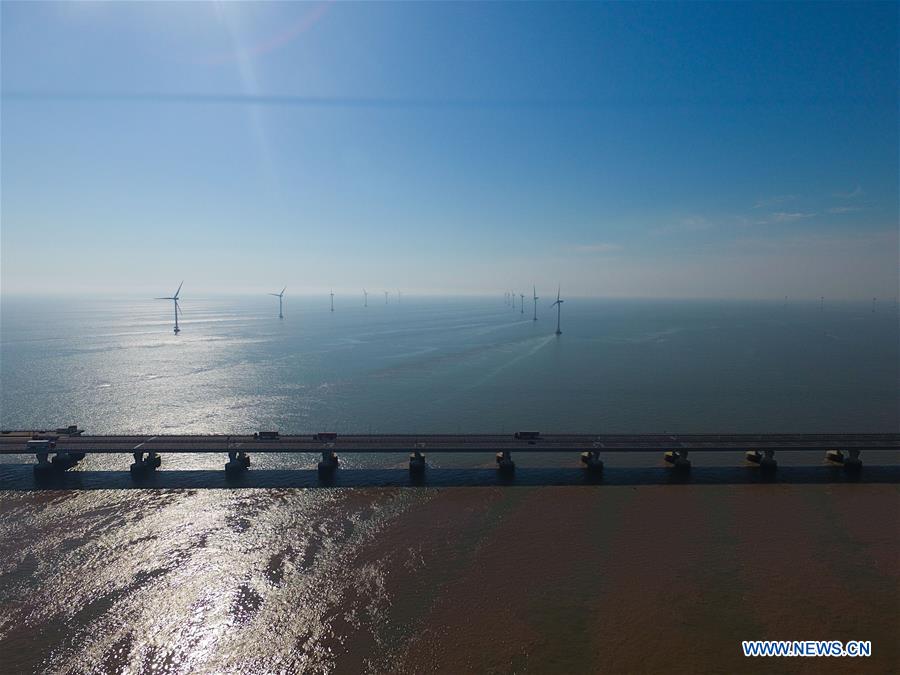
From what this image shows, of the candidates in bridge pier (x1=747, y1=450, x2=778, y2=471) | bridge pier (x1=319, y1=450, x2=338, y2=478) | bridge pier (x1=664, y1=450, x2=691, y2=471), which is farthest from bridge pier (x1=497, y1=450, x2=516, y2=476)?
bridge pier (x1=747, y1=450, x2=778, y2=471)

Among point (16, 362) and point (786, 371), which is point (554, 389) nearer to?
point (786, 371)

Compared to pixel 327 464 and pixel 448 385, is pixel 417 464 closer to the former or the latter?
pixel 327 464

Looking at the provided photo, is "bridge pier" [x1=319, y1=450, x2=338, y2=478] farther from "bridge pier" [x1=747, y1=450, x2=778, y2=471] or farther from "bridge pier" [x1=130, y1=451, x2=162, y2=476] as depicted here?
"bridge pier" [x1=747, y1=450, x2=778, y2=471]

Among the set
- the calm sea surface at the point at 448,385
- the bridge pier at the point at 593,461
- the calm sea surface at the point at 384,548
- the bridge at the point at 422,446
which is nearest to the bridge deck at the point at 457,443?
the bridge at the point at 422,446

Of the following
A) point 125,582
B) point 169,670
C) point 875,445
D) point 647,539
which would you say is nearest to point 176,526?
point 125,582

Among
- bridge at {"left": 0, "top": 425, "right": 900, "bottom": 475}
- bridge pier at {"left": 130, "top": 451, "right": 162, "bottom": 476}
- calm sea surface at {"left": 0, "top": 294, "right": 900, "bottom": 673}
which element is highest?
bridge at {"left": 0, "top": 425, "right": 900, "bottom": 475}

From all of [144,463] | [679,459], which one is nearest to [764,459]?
[679,459]
